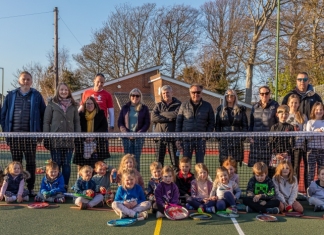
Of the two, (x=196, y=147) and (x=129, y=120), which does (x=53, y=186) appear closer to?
(x=129, y=120)

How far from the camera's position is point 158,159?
7.74m

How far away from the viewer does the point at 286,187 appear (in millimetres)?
6617

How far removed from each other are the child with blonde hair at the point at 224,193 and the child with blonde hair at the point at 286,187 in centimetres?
72

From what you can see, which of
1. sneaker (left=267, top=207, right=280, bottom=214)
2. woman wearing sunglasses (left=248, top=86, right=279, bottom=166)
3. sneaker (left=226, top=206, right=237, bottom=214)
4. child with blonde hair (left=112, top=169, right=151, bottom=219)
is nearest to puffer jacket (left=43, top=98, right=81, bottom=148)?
child with blonde hair (left=112, top=169, right=151, bottom=219)

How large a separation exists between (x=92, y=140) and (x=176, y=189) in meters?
2.05

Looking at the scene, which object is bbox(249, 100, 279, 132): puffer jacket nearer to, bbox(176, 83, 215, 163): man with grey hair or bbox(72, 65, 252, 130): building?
bbox(176, 83, 215, 163): man with grey hair

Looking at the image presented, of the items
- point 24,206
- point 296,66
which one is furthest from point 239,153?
point 296,66

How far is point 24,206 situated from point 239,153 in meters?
4.10

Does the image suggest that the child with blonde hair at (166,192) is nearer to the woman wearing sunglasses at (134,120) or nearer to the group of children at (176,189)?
the group of children at (176,189)

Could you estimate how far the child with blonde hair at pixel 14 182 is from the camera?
695 centimetres

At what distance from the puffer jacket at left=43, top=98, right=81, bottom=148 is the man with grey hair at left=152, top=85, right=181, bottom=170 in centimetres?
159

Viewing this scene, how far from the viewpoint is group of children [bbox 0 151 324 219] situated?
6.25m

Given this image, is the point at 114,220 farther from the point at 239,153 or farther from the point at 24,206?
the point at 239,153

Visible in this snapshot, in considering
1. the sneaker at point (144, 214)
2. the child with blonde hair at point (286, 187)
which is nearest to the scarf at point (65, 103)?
the sneaker at point (144, 214)
